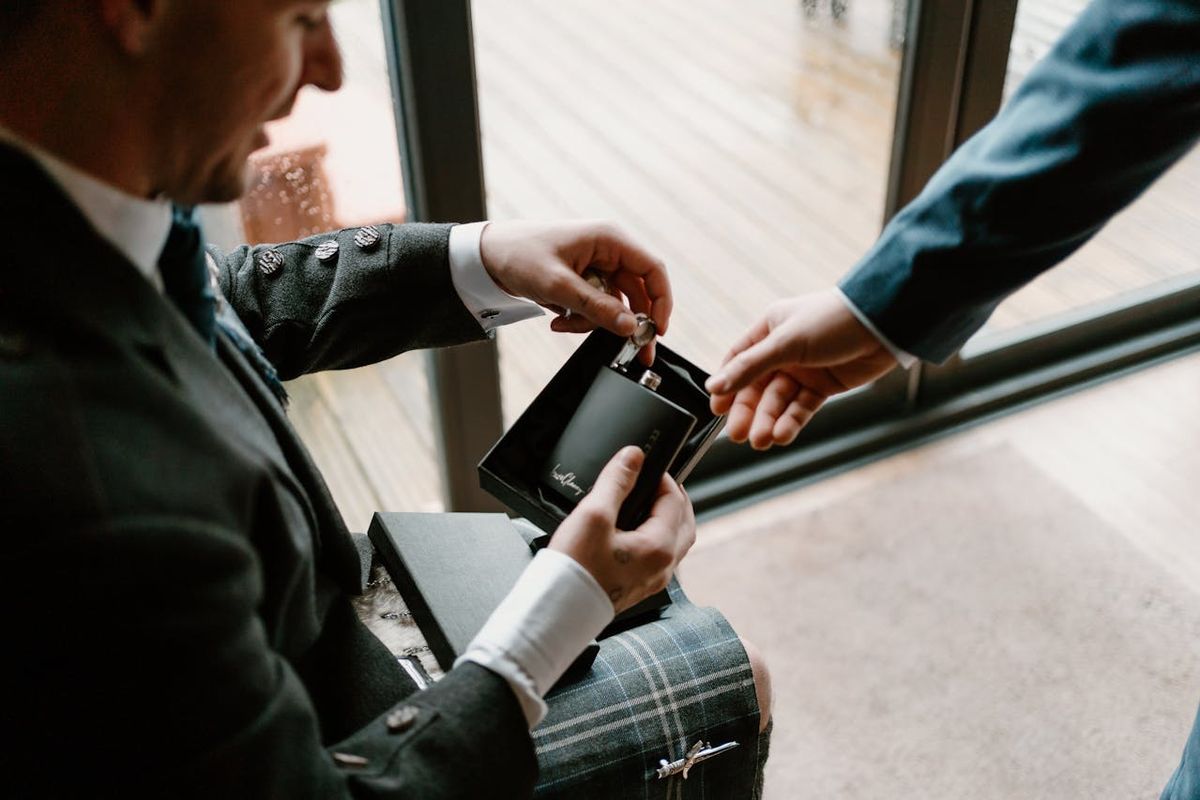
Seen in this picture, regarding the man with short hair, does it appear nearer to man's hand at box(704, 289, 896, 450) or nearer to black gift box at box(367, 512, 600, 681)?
black gift box at box(367, 512, 600, 681)

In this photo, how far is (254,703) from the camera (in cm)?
69

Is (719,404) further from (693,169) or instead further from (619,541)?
(693,169)

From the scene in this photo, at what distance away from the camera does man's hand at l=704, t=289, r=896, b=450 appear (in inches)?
45.4

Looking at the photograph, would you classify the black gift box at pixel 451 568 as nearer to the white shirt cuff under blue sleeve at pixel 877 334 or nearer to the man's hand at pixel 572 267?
the man's hand at pixel 572 267

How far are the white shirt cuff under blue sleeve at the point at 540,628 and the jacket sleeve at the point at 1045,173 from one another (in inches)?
17.6

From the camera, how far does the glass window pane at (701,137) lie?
6.28ft

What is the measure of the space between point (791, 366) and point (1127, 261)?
1.62 m

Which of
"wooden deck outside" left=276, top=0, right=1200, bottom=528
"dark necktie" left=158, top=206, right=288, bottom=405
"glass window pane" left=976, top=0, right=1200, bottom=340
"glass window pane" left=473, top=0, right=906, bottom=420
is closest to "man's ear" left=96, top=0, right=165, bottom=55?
"dark necktie" left=158, top=206, right=288, bottom=405

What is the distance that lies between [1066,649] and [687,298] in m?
0.92

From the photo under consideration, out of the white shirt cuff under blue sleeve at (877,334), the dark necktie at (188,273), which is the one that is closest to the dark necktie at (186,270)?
the dark necktie at (188,273)

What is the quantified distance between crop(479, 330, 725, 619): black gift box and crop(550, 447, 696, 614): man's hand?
9cm

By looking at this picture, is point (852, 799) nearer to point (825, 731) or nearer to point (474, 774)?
point (825, 731)

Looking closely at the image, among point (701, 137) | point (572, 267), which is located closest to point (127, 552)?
point (572, 267)

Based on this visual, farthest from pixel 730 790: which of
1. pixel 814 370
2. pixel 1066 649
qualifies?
pixel 1066 649
